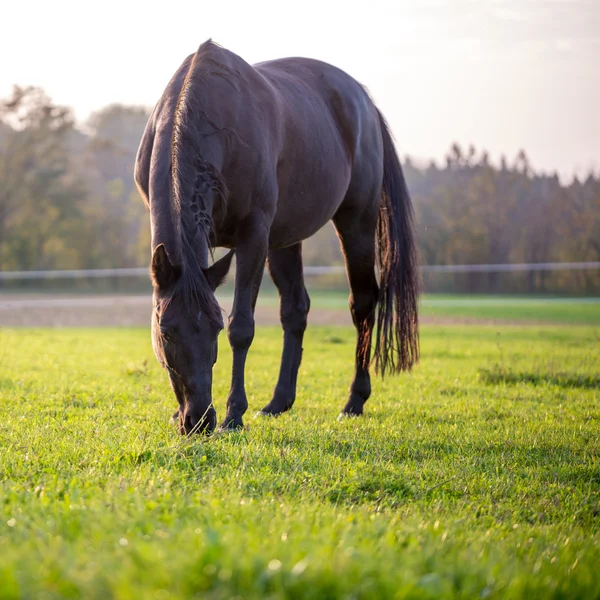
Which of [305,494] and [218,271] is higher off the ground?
[218,271]

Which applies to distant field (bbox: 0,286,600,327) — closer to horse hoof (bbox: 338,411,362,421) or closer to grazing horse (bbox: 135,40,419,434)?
grazing horse (bbox: 135,40,419,434)

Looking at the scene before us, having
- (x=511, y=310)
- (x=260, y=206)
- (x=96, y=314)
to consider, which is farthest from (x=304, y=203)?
(x=511, y=310)

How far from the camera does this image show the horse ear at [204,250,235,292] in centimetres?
431

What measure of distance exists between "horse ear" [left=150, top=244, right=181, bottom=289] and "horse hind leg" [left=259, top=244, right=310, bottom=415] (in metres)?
2.11

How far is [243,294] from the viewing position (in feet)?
16.6

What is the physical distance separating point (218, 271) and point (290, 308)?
2299 mm

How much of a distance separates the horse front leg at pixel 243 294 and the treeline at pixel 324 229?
66.7 ft

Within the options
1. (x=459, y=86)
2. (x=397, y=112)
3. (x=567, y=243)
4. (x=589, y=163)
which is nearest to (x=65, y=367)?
(x=397, y=112)

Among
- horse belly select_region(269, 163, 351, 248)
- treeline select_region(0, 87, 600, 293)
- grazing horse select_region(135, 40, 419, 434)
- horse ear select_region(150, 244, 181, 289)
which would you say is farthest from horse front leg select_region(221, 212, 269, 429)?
treeline select_region(0, 87, 600, 293)

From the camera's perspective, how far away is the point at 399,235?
702 centimetres

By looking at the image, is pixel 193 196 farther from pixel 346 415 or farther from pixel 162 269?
pixel 346 415

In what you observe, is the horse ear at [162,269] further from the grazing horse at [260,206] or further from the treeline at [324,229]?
the treeline at [324,229]

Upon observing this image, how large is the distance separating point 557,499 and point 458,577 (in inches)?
68.5

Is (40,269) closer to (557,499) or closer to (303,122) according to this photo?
(303,122)
